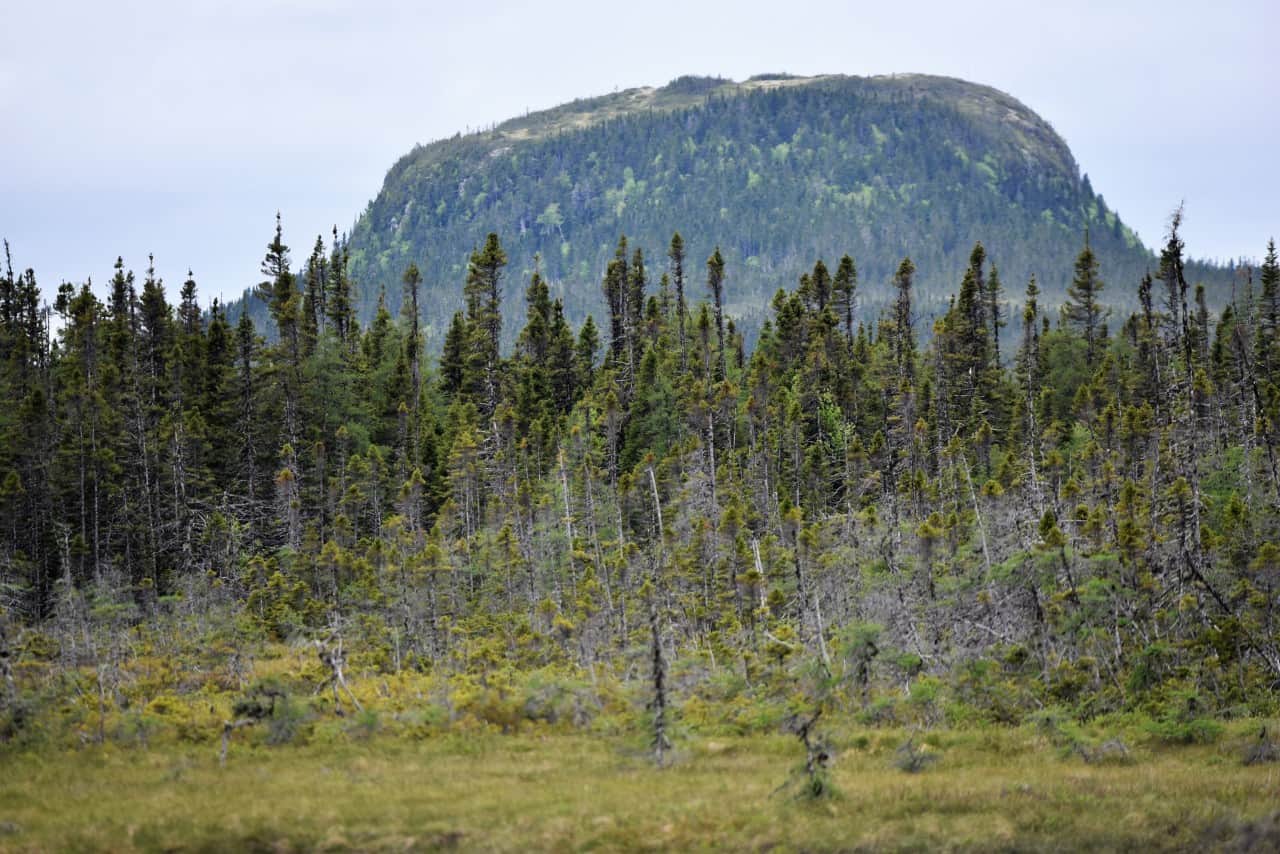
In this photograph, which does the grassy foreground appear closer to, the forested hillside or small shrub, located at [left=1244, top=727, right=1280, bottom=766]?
small shrub, located at [left=1244, top=727, right=1280, bottom=766]

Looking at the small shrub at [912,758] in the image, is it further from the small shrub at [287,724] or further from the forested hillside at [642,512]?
the small shrub at [287,724]

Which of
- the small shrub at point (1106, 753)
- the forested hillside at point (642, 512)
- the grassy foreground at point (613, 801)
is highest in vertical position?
the forested hillside at point (642, 512)

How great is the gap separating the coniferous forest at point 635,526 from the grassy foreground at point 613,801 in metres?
1.69

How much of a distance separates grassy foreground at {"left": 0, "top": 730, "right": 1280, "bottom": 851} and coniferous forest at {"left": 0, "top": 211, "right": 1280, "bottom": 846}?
1687 mm

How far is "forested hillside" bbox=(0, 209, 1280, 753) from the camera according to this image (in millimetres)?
39562

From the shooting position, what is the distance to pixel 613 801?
87.2 feet

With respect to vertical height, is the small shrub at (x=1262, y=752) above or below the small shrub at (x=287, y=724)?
below

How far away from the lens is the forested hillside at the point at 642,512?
3956cm

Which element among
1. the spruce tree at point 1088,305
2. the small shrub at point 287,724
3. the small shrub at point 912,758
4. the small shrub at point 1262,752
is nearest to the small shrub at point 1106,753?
the small shrub at point 1262,752

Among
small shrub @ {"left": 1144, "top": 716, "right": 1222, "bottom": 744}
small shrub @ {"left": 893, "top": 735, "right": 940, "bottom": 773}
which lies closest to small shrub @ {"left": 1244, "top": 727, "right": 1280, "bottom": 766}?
small shrub @ {"left": 1144, "top": 716, "right": 1222, "bottom": 744}

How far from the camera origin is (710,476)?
6481 cm

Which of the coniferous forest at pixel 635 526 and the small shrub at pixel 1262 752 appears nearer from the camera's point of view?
the small shrub at pixel 1262 752

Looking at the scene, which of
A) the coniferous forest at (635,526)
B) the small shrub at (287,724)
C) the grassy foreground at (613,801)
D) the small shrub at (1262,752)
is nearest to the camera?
the grassy foreground at (613,801)

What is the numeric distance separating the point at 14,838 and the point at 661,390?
60.4m
